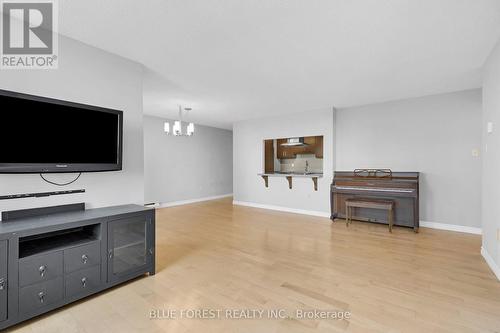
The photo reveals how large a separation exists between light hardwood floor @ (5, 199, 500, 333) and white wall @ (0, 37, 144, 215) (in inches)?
36.8

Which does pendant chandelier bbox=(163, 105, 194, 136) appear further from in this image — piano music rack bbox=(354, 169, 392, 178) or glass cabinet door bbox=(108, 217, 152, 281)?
piano music rack bbox=(354, 169, 392, 178)

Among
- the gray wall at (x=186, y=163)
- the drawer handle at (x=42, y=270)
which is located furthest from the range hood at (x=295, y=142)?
the drawer handle at (x=42, y=270)

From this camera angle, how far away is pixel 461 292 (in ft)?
7.08

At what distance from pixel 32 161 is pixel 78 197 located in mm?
511

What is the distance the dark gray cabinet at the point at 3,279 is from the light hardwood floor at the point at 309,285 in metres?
0.19

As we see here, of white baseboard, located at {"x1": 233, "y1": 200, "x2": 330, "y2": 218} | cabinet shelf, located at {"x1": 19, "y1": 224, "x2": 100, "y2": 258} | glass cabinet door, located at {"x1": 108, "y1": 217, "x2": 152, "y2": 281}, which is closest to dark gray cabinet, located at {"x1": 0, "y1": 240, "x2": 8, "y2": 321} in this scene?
cabinet shelf, located at {"x1": 19, "y1": 224, "x2": 100, "y2": 258}

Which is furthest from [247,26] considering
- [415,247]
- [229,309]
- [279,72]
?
[415,247]

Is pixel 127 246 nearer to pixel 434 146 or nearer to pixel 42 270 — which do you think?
pixel 42 270

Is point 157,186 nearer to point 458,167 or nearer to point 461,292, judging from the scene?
point 461,292

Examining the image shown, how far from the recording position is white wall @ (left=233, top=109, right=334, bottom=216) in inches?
207

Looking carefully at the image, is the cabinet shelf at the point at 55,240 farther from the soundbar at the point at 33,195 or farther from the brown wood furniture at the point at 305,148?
the brown wood furniture at the point at 305,148

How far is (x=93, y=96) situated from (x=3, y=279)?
5.57 feet

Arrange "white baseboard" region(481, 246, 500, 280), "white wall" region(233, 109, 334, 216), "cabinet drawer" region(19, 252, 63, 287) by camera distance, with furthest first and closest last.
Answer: "white wall" region(233, 109, 334, 216), "white baseboard" region(481, 246, 500, 280), "cabinet drawer" region(19, 252, 63, 287)

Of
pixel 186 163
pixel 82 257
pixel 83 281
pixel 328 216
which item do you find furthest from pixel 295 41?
pixel 186 163
